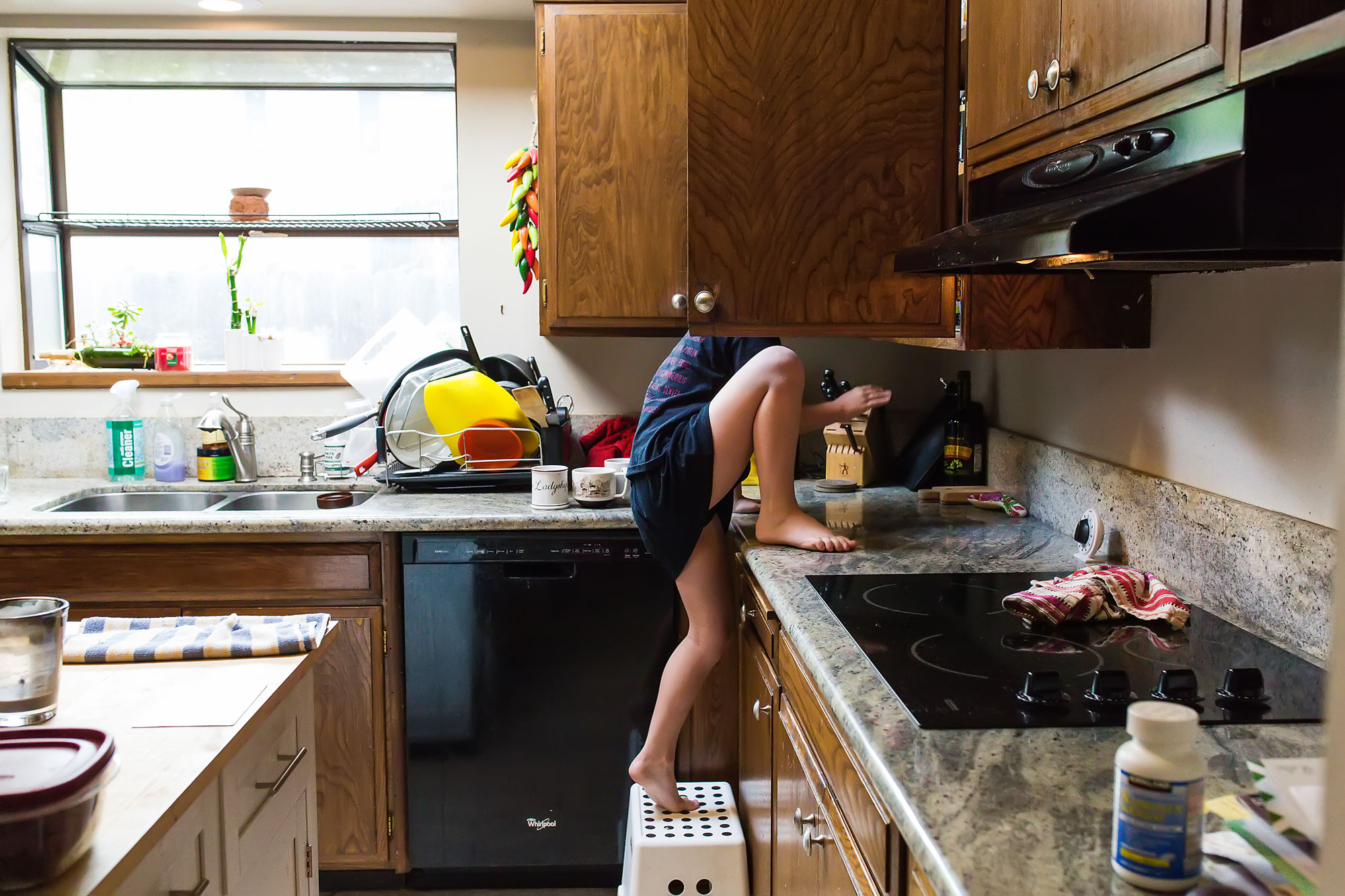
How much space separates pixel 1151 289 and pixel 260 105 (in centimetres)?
266

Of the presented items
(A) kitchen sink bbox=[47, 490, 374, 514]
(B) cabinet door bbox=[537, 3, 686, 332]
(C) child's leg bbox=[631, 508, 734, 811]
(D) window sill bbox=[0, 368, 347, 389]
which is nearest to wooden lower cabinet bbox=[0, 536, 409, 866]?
(A) kitchen sink bbox=[47, 490, 374, 514]

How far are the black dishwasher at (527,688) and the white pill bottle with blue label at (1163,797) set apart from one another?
6.08 ft

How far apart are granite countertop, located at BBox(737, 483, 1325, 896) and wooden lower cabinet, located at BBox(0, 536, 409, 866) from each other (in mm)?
1315

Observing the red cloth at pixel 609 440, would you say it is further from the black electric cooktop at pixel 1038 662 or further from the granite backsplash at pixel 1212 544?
the black electric cooktop at pixel 1038 662

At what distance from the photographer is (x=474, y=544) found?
8.78ft

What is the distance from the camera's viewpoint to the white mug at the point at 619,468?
2840mm

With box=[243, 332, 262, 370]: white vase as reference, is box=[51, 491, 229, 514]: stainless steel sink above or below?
below

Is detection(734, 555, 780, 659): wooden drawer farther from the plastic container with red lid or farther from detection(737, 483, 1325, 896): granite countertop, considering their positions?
the plastic container with red lid

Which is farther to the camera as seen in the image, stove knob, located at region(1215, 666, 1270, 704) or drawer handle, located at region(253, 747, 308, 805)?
drawer handle, located at region(253, 747, 308, 805)

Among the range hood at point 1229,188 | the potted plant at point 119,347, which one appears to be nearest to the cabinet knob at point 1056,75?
the range hood at point 1229,188

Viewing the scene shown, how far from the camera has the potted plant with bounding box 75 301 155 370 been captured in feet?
11.0

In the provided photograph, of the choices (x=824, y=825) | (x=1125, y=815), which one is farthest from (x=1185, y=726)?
(x=824, y=825)

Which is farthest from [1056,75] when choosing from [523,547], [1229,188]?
[523,547]

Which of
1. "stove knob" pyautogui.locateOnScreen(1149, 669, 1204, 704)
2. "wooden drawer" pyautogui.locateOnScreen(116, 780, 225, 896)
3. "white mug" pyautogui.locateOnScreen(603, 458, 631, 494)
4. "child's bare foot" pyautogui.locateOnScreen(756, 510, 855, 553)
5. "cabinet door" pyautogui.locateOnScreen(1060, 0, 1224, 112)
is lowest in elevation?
"wooden drawer" pyautogui.locateOnScreen(116, 780, 225, 896)
